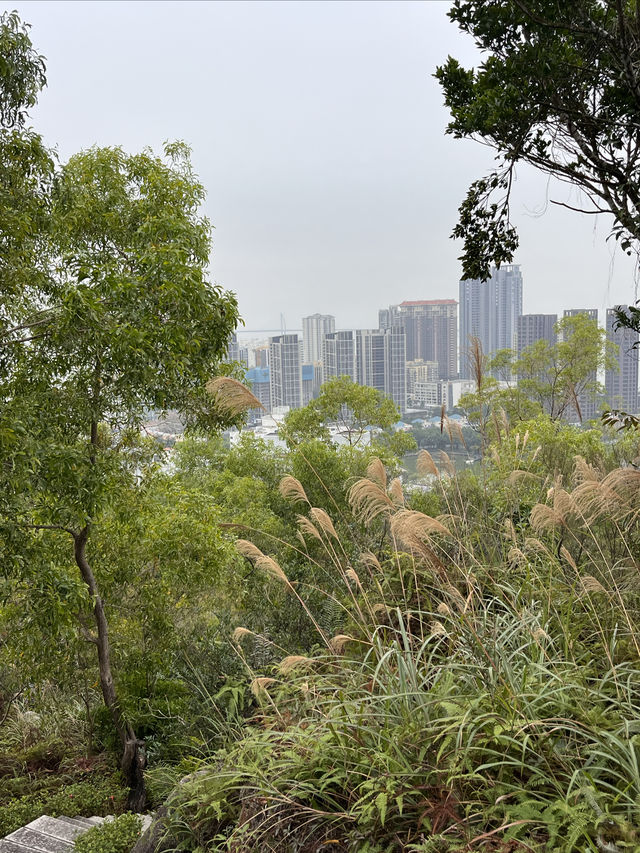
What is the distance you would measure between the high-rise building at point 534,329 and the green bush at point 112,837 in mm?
18043

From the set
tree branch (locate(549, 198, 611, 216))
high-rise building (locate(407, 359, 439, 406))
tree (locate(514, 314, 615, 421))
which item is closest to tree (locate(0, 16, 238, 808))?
tree branch (locate(549, 198, 611, 216))

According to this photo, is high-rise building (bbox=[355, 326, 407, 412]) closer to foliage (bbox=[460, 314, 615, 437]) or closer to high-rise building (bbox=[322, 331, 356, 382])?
high-rise building (bbox=[322, 331, 356, 382])

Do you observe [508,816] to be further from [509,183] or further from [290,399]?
[290,399]

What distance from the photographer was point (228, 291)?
4512 mm

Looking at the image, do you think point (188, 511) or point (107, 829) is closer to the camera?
point (107, 829)

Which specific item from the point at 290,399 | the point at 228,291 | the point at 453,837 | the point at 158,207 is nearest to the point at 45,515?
the point at 228,291

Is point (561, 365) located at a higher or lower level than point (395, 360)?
lower

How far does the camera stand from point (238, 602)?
6.29m

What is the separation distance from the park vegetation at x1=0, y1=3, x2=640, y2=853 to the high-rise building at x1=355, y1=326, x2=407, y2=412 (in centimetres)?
1833

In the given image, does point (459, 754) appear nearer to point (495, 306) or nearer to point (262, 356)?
point (495, 306)

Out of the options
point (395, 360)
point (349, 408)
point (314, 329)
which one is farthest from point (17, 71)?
point (314, 329)

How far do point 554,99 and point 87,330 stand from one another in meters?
2.56

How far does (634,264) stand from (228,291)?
2.70 m

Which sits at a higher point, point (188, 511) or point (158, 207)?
point (158, 207)
